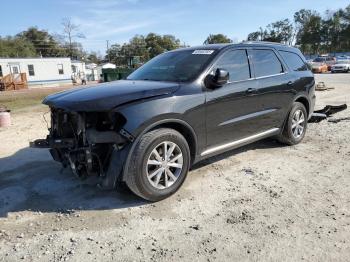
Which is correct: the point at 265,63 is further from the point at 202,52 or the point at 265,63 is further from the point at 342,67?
the point at 342,67

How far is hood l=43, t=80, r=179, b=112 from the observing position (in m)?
3.85

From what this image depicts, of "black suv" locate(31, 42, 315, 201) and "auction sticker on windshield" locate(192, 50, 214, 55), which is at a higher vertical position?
"auction sticker on windshield" locate(192, 50, 214, 55)

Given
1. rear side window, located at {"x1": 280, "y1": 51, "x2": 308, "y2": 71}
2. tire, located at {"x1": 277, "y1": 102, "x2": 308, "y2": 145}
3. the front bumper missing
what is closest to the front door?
tire, located at {"x1": 277, "y1": 102, "x2": 308, "y2": 145}

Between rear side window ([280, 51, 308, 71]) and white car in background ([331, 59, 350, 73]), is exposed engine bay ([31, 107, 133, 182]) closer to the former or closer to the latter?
rear side window ([280, 51, 308, 71])

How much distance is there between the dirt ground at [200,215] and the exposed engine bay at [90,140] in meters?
0.26

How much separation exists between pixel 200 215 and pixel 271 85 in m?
2.69

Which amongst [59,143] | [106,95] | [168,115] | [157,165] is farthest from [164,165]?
[59,143]

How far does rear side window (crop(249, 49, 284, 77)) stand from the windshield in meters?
0.86

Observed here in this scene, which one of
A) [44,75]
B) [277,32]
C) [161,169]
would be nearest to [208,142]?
[161,169]

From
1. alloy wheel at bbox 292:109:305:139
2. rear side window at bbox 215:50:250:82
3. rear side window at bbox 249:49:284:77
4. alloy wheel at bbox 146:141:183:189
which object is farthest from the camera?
alloy wheel at bbox 292:109:305:139

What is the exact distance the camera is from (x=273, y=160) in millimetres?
5578

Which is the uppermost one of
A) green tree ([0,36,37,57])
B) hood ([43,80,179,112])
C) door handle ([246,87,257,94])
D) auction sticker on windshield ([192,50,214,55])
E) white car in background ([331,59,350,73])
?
green tree ([0,36,37,57])

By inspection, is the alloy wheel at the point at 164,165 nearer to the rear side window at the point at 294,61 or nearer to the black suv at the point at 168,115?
the black suv at the point at 168,115

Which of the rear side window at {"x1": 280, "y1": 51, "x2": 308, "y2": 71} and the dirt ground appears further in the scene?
the rear side window at {"x1": 280, "y1": 51, "x2": 308, "y2": 71}
